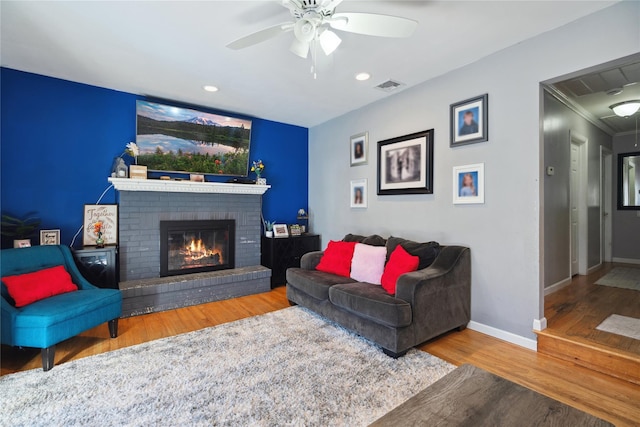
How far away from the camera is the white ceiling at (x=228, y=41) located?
2152 mm

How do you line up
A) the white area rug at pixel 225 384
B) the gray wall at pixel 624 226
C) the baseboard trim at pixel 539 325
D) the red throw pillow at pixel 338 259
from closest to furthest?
the white area rug at pixel 225 384 → the baseboard trim at pixel 539 325 → the red throw pillow at pixel 338 259 → the gray wall at pixel 624 226

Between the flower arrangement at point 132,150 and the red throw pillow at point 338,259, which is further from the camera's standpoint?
the flower arrangement at point 132,150

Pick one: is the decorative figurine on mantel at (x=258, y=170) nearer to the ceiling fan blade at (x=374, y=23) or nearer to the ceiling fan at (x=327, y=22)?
the ceiling fan at (x=327, y=22)

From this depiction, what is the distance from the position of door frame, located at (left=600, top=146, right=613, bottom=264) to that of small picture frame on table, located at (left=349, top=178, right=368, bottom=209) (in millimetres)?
4404

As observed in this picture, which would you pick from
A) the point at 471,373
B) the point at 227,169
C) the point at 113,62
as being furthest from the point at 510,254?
the point at 113,62

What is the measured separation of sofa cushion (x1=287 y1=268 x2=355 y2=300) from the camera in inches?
120

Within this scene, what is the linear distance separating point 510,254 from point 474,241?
0.34 m

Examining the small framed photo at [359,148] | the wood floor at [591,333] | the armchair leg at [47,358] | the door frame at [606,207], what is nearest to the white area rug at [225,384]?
the armchair leg at [47,358]

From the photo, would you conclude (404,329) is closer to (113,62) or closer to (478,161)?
(478,161)

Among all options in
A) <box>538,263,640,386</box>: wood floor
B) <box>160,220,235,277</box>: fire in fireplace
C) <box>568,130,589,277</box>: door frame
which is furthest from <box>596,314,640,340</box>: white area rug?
<box>160,220,235,277</box>: fire in fireplace

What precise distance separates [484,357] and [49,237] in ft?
14.8

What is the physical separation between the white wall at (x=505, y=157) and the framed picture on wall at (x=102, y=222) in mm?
3542

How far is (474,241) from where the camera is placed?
9.70 feet

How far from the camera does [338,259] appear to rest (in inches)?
139
